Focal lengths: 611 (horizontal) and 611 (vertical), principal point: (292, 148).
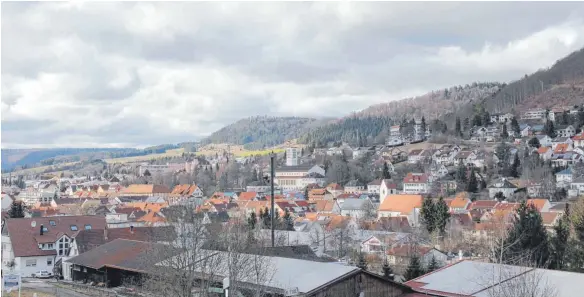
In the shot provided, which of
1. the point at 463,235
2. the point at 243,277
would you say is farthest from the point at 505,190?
the point at 243,277

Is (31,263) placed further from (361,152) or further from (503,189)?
(361,152)

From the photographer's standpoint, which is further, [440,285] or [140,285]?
[140,285]

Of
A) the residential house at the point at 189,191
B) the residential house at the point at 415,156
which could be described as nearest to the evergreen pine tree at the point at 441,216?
the residential house at the point at 415,156

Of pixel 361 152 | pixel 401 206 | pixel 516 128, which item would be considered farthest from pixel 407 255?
pixel 361 152

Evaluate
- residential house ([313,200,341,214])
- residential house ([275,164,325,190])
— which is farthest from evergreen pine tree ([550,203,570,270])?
residential house ([275,164,325,190])

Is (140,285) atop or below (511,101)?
below

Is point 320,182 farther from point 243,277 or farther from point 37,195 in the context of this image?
point 243,277
